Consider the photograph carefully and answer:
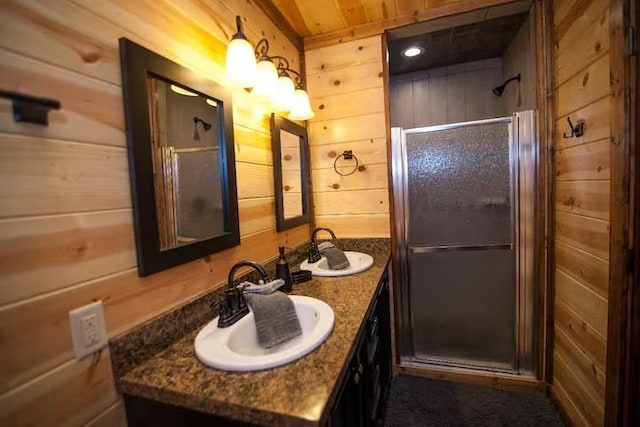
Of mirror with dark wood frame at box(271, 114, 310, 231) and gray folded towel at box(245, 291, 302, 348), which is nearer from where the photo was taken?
gray folded towel at box(245, 291, 302, 348)

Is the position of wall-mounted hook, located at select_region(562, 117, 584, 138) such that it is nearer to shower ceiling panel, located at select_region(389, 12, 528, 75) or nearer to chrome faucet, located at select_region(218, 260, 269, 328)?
shower ceiling panel, located at select_region(389, 12, 528, 75)

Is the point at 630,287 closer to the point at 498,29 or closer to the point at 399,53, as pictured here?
the point at 498,29

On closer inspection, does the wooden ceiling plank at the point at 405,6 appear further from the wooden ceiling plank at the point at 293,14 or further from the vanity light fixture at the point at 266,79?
the vanity light fixture at the point at 266,79

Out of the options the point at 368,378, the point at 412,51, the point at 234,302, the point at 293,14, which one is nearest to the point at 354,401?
the point at 368,378

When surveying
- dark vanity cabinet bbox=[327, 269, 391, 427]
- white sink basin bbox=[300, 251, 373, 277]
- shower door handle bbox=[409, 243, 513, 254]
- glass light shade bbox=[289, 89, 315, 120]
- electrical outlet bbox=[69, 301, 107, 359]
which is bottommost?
dark vanity cabinet bbox=[327, 269, 391, 427]

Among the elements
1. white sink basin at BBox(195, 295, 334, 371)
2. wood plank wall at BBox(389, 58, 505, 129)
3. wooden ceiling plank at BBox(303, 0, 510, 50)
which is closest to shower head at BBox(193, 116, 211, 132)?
white sink basin at BBox(195, 295, 334, 371)

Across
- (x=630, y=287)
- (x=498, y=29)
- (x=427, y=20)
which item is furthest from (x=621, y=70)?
(x=498, y=29)

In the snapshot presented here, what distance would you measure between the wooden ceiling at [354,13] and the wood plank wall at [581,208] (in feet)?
1.89

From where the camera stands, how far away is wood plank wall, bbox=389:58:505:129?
106 inches

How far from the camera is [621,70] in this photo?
3.43 feet

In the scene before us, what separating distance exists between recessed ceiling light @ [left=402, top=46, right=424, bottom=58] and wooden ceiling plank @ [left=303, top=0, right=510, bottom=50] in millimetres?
569

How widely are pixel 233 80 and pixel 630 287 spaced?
1.69 metres

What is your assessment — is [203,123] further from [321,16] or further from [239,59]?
[321,16]

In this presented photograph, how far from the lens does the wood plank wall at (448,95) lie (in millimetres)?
2691
